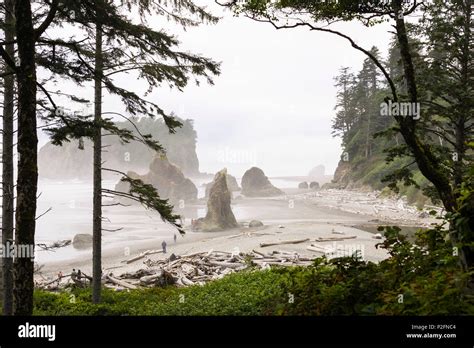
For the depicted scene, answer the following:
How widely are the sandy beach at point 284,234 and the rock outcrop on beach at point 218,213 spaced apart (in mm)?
1310

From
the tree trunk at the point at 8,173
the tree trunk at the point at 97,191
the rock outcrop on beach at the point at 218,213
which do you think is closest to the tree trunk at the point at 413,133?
the tree trunk at the point at 97,191

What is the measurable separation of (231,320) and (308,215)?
31.0 metres

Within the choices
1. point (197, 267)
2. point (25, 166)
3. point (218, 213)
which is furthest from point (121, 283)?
point (218, 213)

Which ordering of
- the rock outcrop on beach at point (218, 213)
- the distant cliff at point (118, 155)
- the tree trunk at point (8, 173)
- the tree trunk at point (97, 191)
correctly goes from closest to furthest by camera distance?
the tree trunk at point (8, 173) < the tree trunk at point (97, 191) < the rock outcrop on beach at point (218, 213) < the distant cliff at point (118, 155)

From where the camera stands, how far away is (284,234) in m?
23.3

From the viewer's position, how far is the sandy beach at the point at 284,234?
19625 millimetres

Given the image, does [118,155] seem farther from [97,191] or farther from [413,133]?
[413,133]

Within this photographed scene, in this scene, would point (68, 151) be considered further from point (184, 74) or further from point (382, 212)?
point (184, 74)

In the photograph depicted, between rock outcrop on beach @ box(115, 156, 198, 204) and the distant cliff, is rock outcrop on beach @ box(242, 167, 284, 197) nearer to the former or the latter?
rock outcrop on beach @ box(115, 156, 198, 204)

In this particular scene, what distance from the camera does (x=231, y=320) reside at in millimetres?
3627

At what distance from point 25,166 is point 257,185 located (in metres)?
52.4

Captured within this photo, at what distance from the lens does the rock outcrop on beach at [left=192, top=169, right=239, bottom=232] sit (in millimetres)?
33031

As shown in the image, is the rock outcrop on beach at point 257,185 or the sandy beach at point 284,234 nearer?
the sandy beach at point 284,234

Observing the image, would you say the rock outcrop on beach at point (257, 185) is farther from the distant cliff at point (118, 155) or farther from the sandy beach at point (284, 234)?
the distant cliff at point (118, 155)
